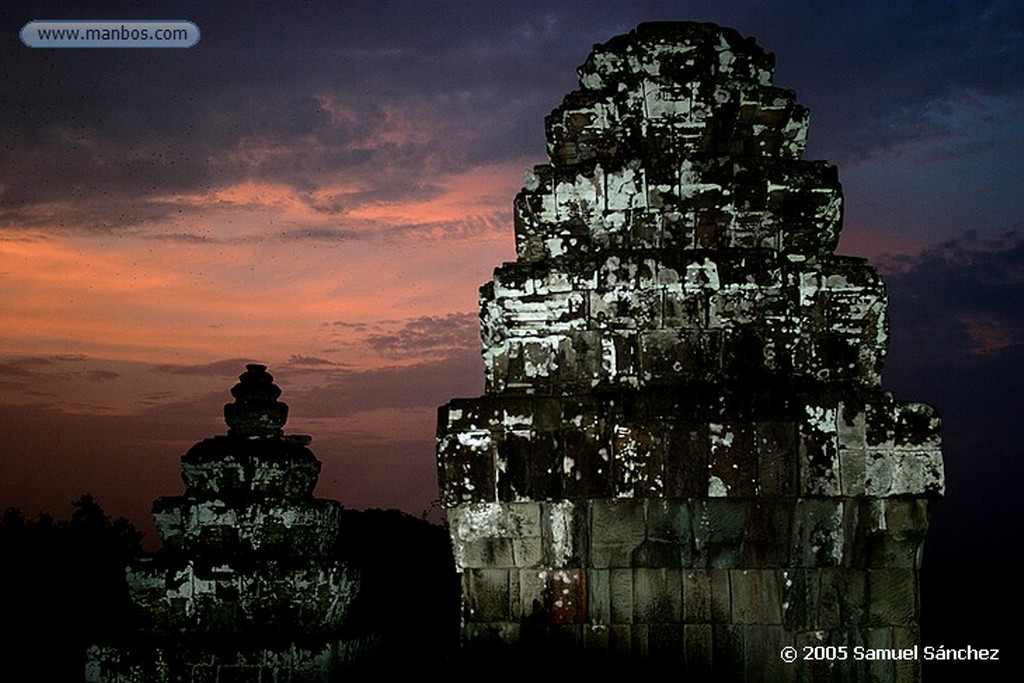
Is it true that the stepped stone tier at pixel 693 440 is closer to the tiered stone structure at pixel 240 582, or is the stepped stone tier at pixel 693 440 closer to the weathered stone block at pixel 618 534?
the weathered stone block at pixel 618 534

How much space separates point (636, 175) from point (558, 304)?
948 millimetres

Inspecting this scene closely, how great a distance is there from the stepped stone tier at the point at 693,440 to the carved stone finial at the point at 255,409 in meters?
2.99

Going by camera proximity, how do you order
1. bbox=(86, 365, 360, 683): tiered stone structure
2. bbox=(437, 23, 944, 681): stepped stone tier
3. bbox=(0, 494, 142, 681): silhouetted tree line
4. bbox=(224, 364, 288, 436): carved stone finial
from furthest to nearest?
bbox=(0, 494, 142, 681): silhouetted tree line < bbox=(224, 364, 288, 436): carved stone finial < bbox=(86, 365, 360, 683): tiered stone structure < bbox=(437, 23, 944, 681): stepped stone tier

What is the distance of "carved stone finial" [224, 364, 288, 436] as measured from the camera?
308 inches

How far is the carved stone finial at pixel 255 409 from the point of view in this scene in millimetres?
7820

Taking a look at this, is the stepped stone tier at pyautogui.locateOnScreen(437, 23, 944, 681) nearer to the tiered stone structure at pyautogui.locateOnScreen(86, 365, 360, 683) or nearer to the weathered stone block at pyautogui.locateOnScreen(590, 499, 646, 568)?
the weathered stone block at pyautogui.locateOnScreen(590, 499, 646, 568)

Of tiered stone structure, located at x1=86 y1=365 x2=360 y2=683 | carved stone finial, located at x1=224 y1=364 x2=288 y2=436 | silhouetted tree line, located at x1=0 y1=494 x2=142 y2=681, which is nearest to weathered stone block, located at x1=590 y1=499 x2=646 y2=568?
tiered stone structure, located at x1=86 y1=365 x2=360 y2=683

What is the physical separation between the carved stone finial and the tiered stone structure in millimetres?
191

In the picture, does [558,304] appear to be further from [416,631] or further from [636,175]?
[416,631]

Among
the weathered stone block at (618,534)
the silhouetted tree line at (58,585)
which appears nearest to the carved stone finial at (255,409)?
the silhouetted tree line at (58,585)

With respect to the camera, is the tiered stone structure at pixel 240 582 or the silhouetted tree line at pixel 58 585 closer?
the tiered stone structure at pixel 240 582

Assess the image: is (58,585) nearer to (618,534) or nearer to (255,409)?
(255,409)

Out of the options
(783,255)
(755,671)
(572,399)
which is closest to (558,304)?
(572,399)

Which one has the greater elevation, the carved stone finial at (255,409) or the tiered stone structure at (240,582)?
the carved stone finial at (255,409)
